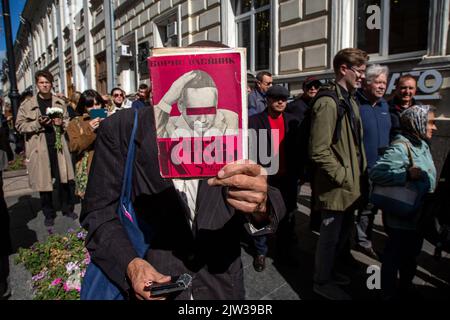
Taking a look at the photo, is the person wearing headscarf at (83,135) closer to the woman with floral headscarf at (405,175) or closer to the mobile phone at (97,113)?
the mobile phone at (97,113)

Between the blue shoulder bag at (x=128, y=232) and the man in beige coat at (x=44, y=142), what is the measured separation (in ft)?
12.6

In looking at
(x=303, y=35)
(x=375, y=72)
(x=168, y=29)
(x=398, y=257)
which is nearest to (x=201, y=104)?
(x=398, y=257)

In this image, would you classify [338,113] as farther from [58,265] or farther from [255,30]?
[255,30]

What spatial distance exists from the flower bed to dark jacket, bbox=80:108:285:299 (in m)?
1.46

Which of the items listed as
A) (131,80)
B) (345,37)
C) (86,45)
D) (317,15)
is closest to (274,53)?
A: (317,15)

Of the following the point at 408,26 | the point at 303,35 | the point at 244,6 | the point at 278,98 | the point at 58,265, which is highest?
the point at 244,6

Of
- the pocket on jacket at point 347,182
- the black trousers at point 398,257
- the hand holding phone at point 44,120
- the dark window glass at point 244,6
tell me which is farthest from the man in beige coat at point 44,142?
the dark window glass at point 244,6

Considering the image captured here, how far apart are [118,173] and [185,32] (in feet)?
30.7

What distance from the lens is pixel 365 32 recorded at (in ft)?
19.0

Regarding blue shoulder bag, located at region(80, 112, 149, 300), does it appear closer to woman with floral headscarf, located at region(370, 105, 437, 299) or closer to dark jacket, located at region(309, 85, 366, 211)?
dark jacket, located at region(309, 85, 366, 211)

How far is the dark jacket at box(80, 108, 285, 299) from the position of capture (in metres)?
1.15

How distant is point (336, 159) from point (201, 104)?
198 cm

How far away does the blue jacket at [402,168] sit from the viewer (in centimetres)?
246
